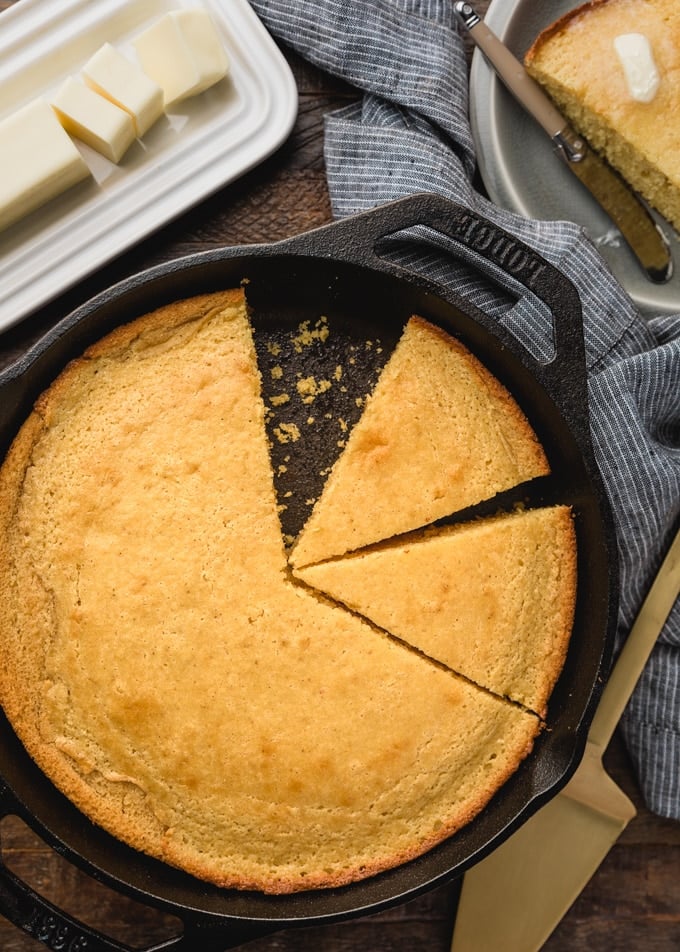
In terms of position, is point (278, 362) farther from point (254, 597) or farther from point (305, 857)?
point (305, 857)

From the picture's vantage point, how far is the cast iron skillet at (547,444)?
2119mm

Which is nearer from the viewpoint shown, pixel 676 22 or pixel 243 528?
pixel 243 528

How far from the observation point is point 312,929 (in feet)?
8.52

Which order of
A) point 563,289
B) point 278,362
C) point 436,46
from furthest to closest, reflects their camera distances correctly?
point 436,46 → point 278,362 → point 563,289

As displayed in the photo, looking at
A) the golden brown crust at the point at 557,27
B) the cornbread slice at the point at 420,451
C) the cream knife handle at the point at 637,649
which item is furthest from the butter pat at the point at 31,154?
the cream knife handle at the point at 637,649

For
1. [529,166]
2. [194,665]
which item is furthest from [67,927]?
[529,166]

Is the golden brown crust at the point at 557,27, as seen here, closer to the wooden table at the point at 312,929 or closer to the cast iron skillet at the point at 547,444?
the wooden table at the point at 312,929

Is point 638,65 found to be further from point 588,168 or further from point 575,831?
point 575,831

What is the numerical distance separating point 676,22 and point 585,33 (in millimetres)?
244

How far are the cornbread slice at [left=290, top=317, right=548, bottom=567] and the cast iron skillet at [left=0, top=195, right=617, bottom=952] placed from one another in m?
0.06

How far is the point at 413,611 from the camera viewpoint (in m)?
2.24

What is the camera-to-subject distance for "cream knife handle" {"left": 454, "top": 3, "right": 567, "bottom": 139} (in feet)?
8.18

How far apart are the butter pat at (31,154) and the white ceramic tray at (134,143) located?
125 mm

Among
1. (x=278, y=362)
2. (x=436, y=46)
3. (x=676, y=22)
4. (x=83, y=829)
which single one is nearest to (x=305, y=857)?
(x=83, y=829)
